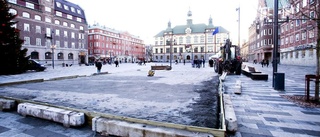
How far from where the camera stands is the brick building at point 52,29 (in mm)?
37750

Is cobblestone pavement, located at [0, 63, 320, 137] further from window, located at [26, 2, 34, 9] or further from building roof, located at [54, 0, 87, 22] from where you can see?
building roof, located at [54, 0, 87, 22]

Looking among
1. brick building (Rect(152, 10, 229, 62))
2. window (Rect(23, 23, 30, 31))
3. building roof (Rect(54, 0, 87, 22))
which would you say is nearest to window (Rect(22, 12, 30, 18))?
window (Rect(23, 23, 30, 31))

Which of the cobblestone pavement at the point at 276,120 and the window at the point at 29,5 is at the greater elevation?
the window at the point at 29,5

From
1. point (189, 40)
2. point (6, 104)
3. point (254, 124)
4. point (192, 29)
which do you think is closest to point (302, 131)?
point (254, 124)

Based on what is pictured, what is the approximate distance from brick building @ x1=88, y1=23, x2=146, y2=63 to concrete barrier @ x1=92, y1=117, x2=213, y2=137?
5719 cm

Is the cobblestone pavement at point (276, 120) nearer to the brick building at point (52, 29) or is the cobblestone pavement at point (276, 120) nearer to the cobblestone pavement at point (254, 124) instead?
the cobblestone pavement at point (254, 124)

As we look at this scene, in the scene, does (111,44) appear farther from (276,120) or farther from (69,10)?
(276,120)

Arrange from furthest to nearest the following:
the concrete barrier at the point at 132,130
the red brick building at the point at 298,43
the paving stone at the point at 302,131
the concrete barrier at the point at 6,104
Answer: the red brick building at the point at 298,43 < the concrete barrier at the point at 6,104 < the paving stone at the point at 302,131 < the concrete barrier at the point at 132,130

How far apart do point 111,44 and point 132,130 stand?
249 ft

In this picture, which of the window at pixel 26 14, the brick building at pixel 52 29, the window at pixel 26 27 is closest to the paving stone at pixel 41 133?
the brick building at pixel 52 29

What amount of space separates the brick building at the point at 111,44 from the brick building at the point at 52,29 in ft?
45.2

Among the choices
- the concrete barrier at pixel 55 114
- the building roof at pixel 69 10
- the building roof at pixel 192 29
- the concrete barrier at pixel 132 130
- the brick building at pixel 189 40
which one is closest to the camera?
the concrete barrier at pixel 132 130

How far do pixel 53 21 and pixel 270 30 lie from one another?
6103 centimetres

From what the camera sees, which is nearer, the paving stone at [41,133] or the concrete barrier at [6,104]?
the paving stone at [41,133]
